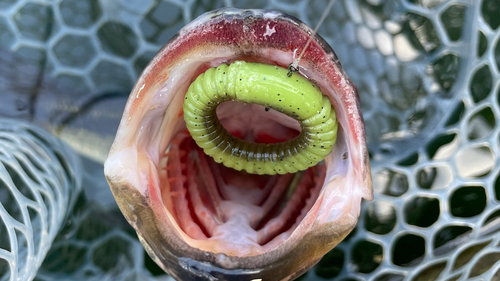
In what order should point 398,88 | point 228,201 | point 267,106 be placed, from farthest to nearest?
point 398,88, point 228,201, point 267,106

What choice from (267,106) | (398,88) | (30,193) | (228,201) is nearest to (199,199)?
(228,201)

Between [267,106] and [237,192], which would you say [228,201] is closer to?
[237,192]

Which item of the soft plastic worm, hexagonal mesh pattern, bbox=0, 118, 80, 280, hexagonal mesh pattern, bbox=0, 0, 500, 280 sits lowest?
hexagonal mesh pattern, bbox=0, 118, 80, 280

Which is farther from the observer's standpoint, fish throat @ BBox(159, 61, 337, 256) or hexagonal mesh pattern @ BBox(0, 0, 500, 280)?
hexagonal mesh pattern @ BBox(0, 0, 500, 280)

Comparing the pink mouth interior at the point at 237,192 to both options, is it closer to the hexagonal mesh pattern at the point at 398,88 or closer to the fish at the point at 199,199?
the fish at the point at 199,199

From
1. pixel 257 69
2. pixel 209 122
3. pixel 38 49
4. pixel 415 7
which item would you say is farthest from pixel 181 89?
pixel 415 7

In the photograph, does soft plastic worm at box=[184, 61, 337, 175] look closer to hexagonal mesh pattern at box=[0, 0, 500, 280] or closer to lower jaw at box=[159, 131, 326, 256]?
lower jaw at box=[159, 131, 326, 256]

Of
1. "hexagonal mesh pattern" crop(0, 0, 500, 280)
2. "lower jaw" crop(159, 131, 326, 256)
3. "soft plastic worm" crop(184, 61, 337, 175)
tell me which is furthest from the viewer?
"hexagonal mesh pattern" crop(0, 0, 500, 280)

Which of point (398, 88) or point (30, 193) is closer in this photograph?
point (30, 193)

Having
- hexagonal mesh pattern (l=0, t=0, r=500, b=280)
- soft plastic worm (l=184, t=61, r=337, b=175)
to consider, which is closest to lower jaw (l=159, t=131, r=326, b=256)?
soft plastic worm (l=184, t=61, r=337, b=175)

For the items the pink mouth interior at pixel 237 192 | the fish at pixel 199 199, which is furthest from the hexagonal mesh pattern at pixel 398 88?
the fish at pixel 199 199
